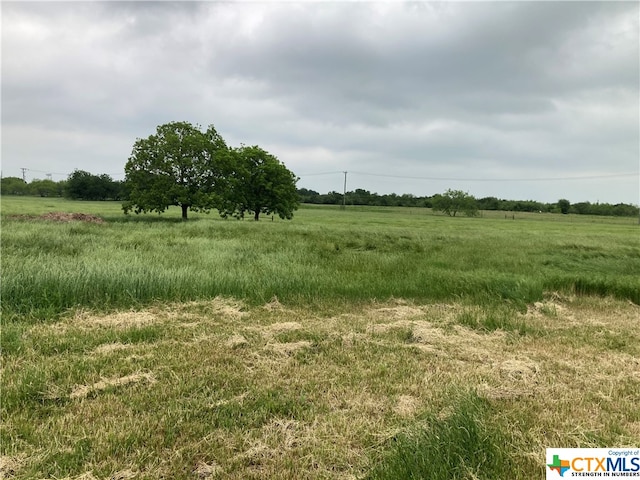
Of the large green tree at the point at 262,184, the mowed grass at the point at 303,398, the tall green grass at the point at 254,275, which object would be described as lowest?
the mowed grass at the point at 303,398

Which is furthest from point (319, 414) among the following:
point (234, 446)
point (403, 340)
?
point (403, 340)

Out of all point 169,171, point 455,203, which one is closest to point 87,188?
point 169,171

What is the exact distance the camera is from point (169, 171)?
31578 millimetres

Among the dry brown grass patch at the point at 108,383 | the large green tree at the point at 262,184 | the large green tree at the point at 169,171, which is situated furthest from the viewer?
the large green tree at the point at 262,184

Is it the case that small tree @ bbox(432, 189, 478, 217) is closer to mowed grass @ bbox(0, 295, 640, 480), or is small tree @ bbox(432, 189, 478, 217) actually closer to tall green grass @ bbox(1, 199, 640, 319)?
tall green grass @ bbox(1, 199, 640, 319)

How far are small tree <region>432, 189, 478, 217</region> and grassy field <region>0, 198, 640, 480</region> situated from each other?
288ft

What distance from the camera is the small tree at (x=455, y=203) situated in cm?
9294

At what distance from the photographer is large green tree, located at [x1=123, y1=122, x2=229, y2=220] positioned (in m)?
30.5

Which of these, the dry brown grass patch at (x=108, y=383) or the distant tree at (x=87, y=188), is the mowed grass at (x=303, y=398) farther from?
the distant tree at (x=87, y=188)

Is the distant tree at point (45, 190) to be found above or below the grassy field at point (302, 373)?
above

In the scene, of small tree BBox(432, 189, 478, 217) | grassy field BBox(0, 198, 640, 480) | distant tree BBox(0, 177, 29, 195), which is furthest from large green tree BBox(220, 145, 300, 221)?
distant tree BBox(0, 177, 29, 195)

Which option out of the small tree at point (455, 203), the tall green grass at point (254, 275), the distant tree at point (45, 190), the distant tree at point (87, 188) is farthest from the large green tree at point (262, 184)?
the distant tree at point (45, 190)

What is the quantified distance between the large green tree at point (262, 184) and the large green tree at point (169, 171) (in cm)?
636

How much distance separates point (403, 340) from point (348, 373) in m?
1.70
